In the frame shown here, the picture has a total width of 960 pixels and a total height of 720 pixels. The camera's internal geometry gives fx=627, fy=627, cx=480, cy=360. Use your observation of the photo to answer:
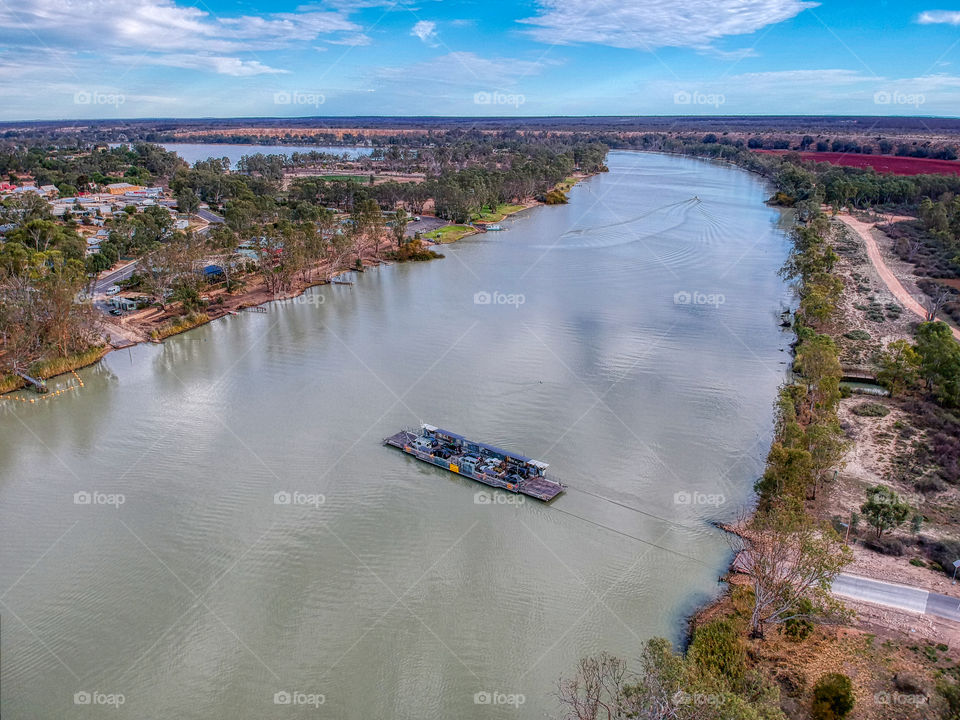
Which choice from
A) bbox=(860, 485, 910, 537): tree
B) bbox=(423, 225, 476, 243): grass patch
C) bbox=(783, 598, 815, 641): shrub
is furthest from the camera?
bbox=(423, 225, 476, 243): grass patch

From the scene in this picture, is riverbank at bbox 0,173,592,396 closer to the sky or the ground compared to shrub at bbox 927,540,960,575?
closer to the sky

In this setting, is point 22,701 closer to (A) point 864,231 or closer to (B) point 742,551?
(B) point 742,551

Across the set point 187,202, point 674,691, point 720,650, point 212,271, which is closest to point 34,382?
point 212,271

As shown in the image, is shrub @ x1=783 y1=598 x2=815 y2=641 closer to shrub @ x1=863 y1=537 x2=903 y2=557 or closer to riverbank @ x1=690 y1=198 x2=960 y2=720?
riverbank @ x1=690 y1=198 x2=960 y2=720

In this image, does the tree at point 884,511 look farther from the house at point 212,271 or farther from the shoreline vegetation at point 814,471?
the house at point 212,271

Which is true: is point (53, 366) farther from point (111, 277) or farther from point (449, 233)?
point (449, 233)

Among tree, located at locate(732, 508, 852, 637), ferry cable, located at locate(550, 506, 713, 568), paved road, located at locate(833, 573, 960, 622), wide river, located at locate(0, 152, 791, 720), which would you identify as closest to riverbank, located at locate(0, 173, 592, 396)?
wide river, located at locate(0, 152, 791, 720)
